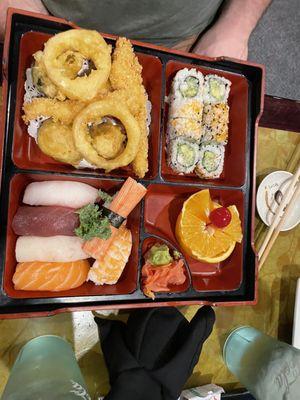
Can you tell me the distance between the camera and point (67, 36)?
1514mm

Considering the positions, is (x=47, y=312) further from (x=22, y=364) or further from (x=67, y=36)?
(x=67, y=36)

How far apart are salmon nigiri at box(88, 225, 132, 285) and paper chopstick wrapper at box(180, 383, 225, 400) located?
2.20ft

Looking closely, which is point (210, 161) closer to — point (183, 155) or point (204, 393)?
point (183, 155)

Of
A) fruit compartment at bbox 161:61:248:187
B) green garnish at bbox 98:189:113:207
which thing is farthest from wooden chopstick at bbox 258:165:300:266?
green garnish at bbox 98:189:113:207

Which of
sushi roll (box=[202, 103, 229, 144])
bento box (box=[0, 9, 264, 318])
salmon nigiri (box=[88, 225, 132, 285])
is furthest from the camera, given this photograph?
sushi roll (box=[202, 103, 229, 144])

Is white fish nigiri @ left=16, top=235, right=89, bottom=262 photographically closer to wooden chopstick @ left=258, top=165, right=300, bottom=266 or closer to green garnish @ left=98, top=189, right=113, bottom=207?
green garnish @ left=98, top=189, right=113, bottom=207

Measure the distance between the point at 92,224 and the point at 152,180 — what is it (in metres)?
0.36

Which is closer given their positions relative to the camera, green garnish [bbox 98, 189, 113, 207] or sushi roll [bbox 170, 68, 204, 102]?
green garnish [bbox 98, 189, 113, 207]

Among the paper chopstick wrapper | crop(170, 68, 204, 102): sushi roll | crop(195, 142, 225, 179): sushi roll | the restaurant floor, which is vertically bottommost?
the paper chopstick wrapper

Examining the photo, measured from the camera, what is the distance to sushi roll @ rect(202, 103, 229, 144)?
6.48 feet

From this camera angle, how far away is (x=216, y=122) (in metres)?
1.98

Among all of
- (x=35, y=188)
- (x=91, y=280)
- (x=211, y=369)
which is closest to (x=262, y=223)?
(x=211, y=369)

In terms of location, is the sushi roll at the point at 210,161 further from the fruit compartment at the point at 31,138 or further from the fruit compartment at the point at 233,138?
the fruit compartment at the point at 31,138

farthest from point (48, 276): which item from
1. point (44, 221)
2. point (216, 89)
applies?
point (216, 89)
